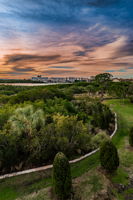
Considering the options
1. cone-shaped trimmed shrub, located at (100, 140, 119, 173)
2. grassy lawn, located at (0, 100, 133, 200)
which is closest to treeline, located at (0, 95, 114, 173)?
grassy lawn, located at (0, 100, 133, 200)

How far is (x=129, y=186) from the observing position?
6.24 m

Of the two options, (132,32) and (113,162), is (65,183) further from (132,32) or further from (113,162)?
(132,32)

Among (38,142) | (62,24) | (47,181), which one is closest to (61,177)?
(47,181)

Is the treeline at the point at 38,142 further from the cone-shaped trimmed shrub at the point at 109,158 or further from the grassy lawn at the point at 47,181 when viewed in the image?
the cone-shaped trimmed shrub at the point at 109,158

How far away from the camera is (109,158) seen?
6.54 metres

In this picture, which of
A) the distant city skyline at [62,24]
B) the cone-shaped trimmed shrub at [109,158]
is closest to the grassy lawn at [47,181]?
the cone-shaped trimmed shrub at [109,158]

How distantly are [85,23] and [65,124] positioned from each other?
10.1 metres

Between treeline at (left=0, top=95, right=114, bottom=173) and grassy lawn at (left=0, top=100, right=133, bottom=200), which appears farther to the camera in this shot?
treeline at (left=0, top=95, right=114, bottom=173)

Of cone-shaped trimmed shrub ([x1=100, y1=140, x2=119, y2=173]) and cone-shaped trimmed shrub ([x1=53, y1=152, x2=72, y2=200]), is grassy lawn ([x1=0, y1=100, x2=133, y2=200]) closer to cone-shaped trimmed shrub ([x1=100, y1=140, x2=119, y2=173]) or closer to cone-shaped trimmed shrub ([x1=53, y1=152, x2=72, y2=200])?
cone-shaped trimmed shrub ([x1=100, y1=140, x2=119, y2=173])

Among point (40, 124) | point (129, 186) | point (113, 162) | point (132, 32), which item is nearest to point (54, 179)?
point (113, 162)

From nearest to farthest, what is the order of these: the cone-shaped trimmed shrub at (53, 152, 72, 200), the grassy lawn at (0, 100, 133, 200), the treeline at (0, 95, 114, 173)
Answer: the cone-shaped trimmed shrub at (53, 152, 72, 200), the grassy lawn at (0, 100, 133, 200), the treeline at (0, 95, 114, 173)

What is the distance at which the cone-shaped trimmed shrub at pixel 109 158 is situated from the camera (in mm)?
6516

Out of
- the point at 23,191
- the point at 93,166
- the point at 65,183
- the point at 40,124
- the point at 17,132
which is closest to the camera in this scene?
the point at 65,183

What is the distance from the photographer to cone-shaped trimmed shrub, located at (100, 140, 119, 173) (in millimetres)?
6516
